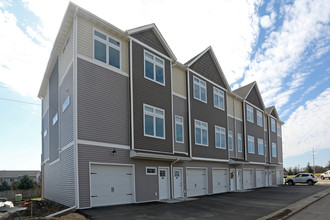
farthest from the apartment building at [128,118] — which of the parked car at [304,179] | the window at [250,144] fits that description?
the parked car at [304,179]

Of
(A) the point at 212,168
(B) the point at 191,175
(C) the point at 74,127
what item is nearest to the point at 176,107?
(B) the point at 191,175

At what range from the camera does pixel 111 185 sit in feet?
42.4

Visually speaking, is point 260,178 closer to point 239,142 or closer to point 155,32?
point 239,142

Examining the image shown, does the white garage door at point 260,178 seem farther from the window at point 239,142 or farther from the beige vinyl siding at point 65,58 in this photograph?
the beige vinyl siding at point 65,58

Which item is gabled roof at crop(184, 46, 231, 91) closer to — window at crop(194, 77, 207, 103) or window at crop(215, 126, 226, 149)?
window at crop(194, 77, 207, 103)

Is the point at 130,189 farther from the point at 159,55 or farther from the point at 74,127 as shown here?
the point at 159,55

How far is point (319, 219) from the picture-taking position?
1072 cm

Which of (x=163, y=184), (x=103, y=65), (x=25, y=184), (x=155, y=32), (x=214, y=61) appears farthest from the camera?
(x=25, y=184)

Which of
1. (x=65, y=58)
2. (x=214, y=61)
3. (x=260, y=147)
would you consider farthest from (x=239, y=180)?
(x=65, y=58)

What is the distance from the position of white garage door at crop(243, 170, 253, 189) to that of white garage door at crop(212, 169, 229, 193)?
13.7ft

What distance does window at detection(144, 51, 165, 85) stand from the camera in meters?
15.7

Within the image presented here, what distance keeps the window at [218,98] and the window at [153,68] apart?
7.22 metres

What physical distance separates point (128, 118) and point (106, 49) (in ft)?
11.8

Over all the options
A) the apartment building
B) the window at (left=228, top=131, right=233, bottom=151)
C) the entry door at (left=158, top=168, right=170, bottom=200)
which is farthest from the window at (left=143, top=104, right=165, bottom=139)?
the window at (left=228, top=131, right=233, bottom=151)
